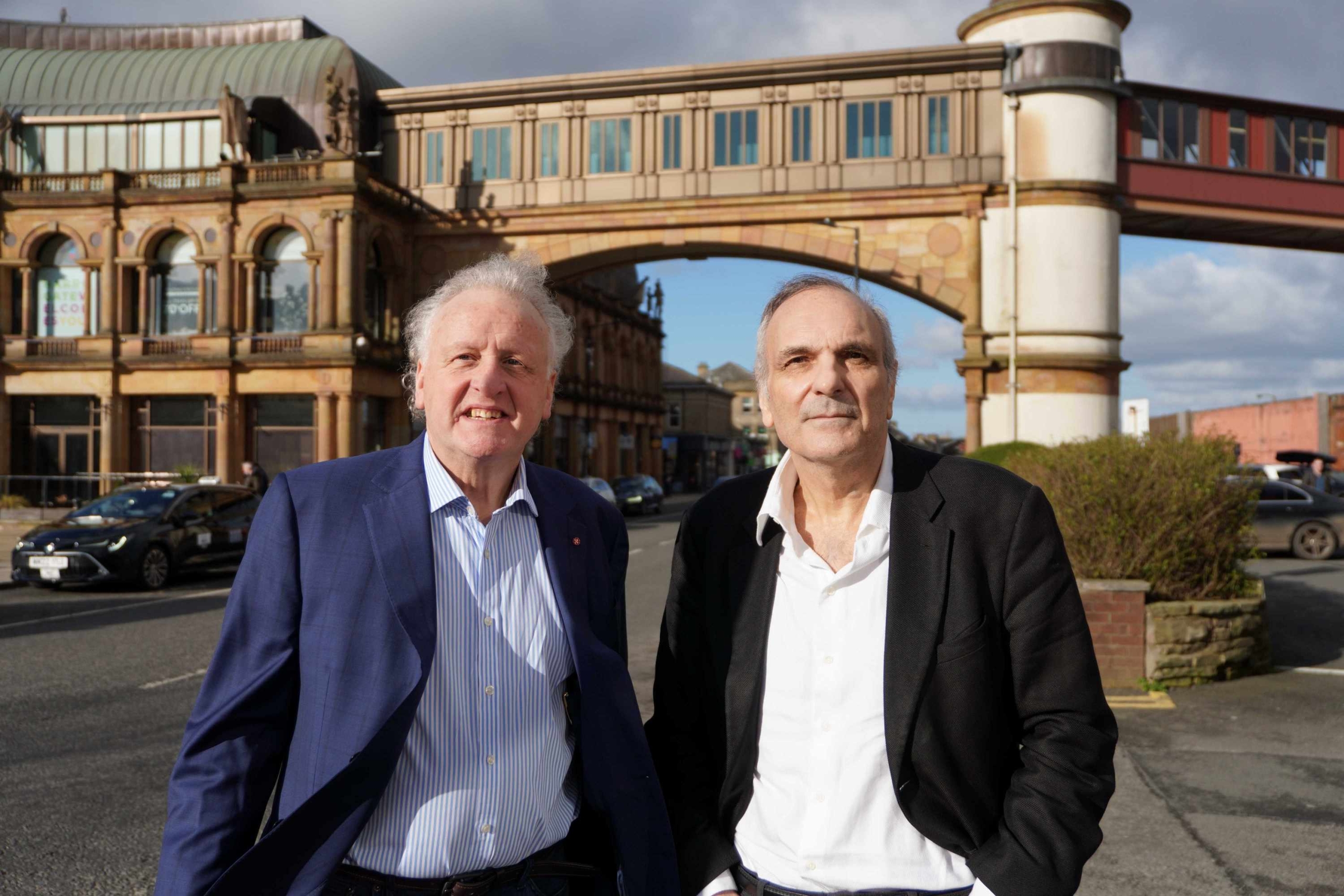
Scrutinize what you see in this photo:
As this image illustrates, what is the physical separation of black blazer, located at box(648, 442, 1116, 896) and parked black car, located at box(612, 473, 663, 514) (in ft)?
118

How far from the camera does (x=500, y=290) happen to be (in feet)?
8.53

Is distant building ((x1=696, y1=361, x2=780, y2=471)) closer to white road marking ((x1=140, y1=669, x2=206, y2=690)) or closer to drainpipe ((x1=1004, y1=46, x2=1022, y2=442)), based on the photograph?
drainpipe ((x1=1004, y1=46, x2=1022, y2=442))

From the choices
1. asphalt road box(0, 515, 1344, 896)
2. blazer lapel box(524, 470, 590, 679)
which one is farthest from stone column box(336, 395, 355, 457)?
blazer lapel box(524, 470, 590, 679)

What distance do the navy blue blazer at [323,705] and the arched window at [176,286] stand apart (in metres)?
37.4

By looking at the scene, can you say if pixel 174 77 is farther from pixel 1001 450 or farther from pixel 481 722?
pixel 481 722

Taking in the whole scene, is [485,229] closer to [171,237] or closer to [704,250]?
[704,250]

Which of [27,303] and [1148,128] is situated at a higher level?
[1148,128]

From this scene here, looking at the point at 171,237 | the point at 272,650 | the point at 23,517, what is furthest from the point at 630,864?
the point at 171,237

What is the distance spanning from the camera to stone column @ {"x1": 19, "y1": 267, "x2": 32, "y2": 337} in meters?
36.5

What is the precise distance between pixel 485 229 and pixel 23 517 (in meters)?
16.3

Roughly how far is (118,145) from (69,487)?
12517 mm

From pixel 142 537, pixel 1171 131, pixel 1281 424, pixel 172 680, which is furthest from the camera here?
pixel 1281 424

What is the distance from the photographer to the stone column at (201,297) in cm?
3584

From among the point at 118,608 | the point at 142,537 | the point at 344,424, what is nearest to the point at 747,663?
the point at 118,608
